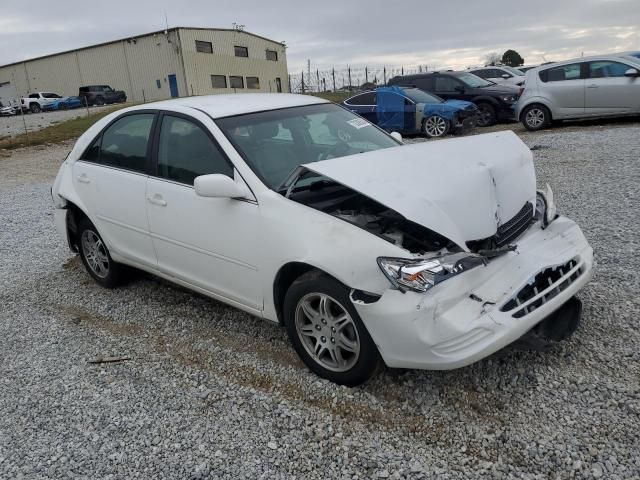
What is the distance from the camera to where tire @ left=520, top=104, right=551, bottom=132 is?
42.5ft

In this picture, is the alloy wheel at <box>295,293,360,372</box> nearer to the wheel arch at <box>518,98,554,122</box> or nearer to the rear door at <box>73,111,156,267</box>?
the rear door at <box>73,111,156,267</box>

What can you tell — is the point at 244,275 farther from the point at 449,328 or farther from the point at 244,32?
the point at 244,32

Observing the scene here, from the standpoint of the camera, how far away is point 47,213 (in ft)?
28.6

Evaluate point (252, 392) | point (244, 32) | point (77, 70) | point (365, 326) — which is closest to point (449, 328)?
point (365, 326)

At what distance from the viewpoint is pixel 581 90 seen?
1247 cm

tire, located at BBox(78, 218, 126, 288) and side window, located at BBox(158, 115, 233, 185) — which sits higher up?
side window, located at BBox(158, 115, 233, 185)

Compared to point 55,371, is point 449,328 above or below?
above

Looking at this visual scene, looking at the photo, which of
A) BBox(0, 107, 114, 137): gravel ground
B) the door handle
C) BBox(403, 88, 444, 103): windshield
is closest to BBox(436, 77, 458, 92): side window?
BBox(403, 88, 444, 103): windshield

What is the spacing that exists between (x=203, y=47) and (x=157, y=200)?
145 ft

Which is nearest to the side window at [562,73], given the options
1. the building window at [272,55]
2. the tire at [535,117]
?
the tire at [535,117]

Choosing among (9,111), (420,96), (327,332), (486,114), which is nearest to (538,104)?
(486,114)

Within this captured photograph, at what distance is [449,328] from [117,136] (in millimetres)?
3262

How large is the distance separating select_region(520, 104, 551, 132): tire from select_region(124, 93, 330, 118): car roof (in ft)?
32.8

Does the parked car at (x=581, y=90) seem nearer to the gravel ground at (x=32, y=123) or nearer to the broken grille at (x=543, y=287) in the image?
the broken grille at (x=543, y=287)
